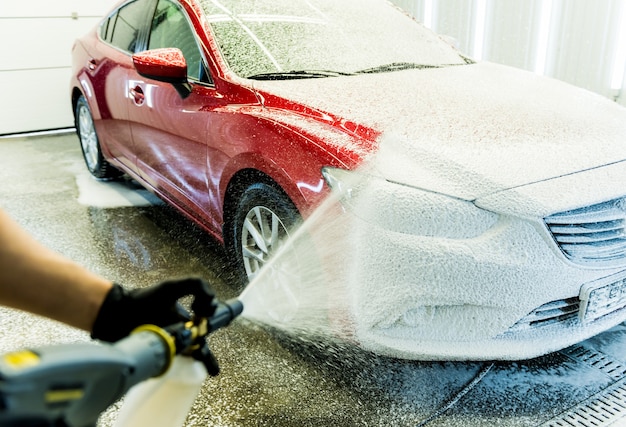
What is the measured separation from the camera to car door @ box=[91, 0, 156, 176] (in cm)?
379

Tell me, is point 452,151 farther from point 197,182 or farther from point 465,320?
point 197,182

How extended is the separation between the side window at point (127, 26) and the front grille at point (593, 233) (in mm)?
2799

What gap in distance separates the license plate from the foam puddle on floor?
129 inches

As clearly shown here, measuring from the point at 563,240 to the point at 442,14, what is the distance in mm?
5557

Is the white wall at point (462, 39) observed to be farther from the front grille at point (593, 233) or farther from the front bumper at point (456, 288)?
the front bumper at point (456, 288)

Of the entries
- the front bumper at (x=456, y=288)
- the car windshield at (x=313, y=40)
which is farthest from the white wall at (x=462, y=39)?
the front bumper at (x=456, y=288)

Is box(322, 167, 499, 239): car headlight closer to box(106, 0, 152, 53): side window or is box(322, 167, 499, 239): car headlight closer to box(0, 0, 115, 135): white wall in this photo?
box(106, 0, 152, 53): side window

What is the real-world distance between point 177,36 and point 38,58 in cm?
509

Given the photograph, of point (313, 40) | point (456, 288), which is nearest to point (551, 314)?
point (456, 288)

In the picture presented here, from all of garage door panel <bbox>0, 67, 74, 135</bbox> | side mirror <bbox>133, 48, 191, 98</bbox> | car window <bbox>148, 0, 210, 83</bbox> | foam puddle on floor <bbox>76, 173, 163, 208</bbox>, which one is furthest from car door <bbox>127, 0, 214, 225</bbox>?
garage door panel <bbox>0, 67, 74, 135</bbox>

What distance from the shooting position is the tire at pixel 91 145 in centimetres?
477

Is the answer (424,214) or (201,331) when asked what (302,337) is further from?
(201,331)

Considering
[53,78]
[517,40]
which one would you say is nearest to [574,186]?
[517,40]

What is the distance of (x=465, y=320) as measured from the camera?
2.00 meters
